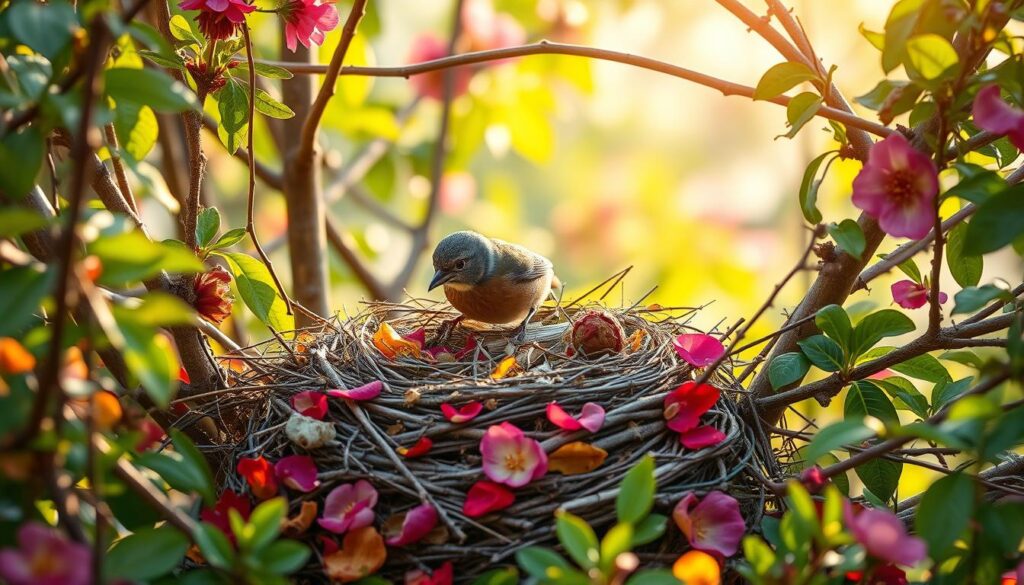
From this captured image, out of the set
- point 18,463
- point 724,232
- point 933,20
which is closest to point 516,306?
point 724,232

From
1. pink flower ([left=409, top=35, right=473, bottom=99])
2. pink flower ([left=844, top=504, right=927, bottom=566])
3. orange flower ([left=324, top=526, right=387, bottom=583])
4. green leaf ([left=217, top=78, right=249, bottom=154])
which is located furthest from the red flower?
pink flower ([left=409, top=35, right=473, bottom=99])

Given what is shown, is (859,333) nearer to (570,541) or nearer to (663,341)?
(663,341)

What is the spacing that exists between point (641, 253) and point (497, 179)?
1016mm

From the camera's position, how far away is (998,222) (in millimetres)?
1813

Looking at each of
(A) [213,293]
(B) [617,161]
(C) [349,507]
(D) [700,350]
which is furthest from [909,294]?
(B) [617,161]

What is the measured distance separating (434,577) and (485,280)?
82.1 inches

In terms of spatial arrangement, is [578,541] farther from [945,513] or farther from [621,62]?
[621,62]

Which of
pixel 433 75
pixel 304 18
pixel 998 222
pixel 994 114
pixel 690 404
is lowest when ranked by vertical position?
pixel 690 404

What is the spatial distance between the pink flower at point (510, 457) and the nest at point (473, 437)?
58 millimetres

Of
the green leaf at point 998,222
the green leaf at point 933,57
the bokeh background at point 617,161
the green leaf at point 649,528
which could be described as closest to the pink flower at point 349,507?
the green leaf at point 649,528

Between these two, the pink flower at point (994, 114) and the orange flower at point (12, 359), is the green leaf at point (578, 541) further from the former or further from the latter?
the pink flower at point (994, 114)

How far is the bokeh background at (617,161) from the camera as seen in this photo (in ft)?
15.4

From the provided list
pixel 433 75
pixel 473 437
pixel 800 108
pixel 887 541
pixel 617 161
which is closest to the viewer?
pixel 887 541

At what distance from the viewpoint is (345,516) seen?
2.21 m
